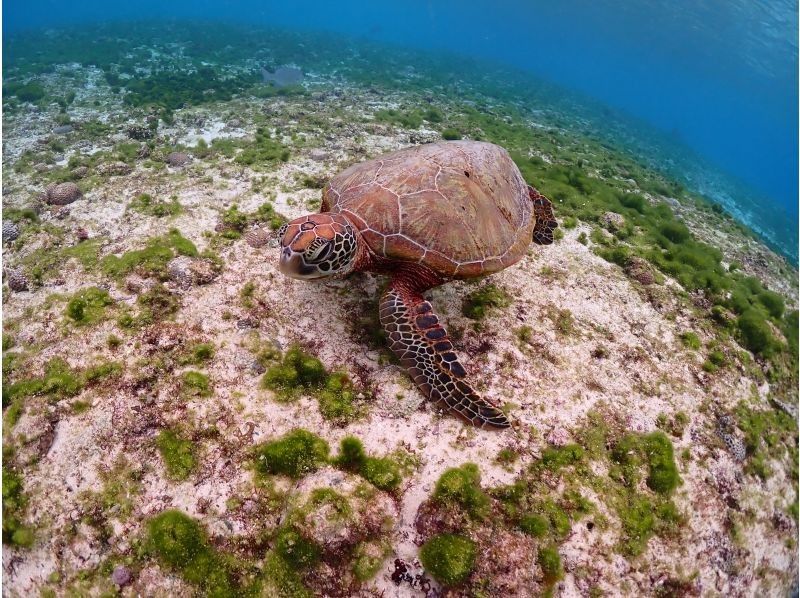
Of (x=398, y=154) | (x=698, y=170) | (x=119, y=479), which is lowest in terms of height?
(x=698, y=170)

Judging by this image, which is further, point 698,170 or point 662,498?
point 698,170

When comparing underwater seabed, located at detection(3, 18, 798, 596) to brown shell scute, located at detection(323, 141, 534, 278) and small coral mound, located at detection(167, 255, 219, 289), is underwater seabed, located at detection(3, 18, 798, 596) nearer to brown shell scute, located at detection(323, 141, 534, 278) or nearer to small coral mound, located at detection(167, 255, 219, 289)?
small coral mound, located at detection(167, 255, 219, 289)

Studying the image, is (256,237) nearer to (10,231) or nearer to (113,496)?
(113,496)

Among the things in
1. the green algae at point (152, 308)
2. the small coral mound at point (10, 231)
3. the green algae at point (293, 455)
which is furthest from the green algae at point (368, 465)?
the small coral mound at point (10, 231)

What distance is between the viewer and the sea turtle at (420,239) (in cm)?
372

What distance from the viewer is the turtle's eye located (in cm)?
358

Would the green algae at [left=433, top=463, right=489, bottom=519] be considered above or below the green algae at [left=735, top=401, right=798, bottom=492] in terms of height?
above

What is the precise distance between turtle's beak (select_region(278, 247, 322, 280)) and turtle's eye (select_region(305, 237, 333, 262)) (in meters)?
0.07

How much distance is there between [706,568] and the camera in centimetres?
342

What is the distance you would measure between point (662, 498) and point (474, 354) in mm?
2147

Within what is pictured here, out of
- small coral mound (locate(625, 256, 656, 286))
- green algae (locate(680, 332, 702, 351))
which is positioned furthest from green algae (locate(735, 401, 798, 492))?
small coral mound (locate(625, 256, 656, 286))

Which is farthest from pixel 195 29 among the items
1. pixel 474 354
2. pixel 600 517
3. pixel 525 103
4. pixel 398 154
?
pixel 600 517

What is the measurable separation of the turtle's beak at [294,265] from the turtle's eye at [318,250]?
70mm

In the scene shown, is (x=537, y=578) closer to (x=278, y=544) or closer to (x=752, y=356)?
(x=278, y=544)
